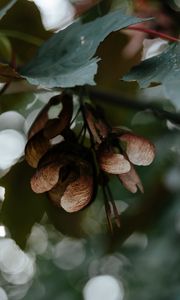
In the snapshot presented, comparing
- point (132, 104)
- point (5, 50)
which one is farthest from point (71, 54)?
point (132, 104)

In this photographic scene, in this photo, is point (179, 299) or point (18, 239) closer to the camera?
point (18, 239)

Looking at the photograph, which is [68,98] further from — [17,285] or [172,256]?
[17,285]

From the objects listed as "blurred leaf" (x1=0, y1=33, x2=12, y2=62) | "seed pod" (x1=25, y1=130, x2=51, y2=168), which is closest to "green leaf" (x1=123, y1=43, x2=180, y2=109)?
"seed pod" (x1=25, y1=130, x2=51, y2=168)

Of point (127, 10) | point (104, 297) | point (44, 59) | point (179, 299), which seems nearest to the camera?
point (44, 59)

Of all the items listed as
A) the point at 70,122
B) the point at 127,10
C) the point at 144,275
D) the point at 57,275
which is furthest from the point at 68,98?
the point at 57,275

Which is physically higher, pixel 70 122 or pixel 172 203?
pixel 70 122

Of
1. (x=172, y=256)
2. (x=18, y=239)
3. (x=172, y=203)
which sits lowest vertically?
(x=172, y=256)

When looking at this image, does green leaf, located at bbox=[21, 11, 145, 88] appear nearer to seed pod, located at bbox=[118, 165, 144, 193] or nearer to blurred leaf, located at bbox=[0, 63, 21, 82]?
blurred leaf, located at bbox=[0, 63, 21, 82]
